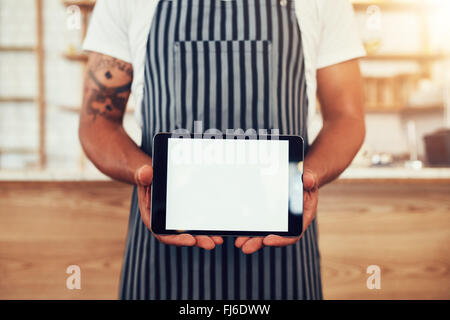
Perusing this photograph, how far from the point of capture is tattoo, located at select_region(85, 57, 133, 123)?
2.48 ft

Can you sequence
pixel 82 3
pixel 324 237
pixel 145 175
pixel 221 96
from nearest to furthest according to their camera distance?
1. pixel 145 175
2. pixel 221 96
3. pixel 324 237
4. pixel 82 3

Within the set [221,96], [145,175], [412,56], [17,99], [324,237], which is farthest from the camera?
[17,99]

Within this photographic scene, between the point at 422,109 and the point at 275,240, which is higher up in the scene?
the point at 422,109

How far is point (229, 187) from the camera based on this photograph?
523 mm

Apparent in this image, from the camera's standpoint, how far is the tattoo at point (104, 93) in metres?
0.76

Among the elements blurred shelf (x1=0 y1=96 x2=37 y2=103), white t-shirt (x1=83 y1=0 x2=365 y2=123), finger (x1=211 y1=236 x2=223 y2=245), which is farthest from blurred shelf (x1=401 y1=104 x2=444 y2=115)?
blurred shelf (x1=0 y1=96 x2=37 y2=103)

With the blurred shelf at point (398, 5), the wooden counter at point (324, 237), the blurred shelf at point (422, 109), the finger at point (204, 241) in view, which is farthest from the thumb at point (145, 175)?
the blurred shelf at point (422, 109)

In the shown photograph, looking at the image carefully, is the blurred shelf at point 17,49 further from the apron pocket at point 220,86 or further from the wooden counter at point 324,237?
the apron pocket at point 220,86

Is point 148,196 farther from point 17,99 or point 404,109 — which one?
point 17,99

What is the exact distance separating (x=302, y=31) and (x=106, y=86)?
41 centimetres

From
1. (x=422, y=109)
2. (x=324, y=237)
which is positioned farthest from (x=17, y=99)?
(x=422, y=109)

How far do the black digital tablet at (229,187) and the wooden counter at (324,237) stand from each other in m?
0.64

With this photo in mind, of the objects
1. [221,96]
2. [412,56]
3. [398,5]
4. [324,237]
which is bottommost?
[324,237]
